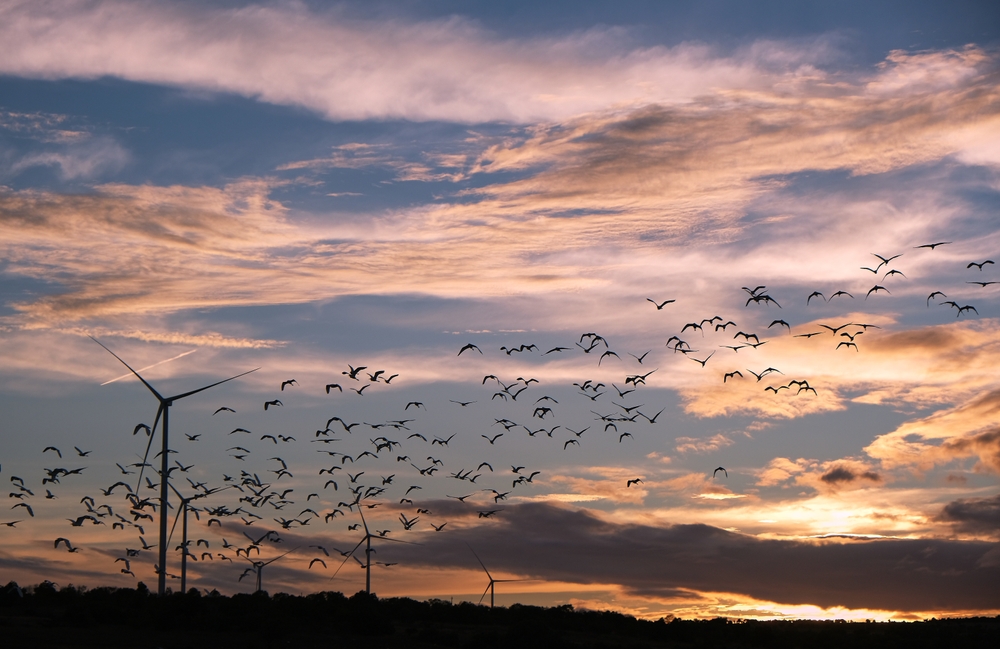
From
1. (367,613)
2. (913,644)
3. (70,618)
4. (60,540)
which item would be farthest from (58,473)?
(913,644)

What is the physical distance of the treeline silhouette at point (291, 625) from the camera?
232ft

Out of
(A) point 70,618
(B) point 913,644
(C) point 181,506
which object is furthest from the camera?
(B) point 913,644

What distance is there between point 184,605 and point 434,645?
18965 millimetres

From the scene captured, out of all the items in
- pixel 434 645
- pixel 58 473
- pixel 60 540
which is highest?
pixel 58 473

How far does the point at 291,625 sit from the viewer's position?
247 ft

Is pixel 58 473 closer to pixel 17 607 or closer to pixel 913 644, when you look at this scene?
pixel 17 607

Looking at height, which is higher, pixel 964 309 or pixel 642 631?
pixel 964 309

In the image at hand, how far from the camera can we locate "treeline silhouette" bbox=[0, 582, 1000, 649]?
232ft

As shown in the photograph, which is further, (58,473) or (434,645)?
(58,473)

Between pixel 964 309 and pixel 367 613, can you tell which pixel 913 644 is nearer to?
pixel 964 309

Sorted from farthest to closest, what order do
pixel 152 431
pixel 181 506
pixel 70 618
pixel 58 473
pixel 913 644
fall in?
1. pixel 913 644
2. pixel 181 506
3. pixel 58 473
4. pixel 152 431
5. pixel 70 618

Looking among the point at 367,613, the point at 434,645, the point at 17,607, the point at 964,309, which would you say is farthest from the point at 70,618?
the point at 964,309

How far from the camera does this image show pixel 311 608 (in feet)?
283

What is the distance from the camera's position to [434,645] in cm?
7856
